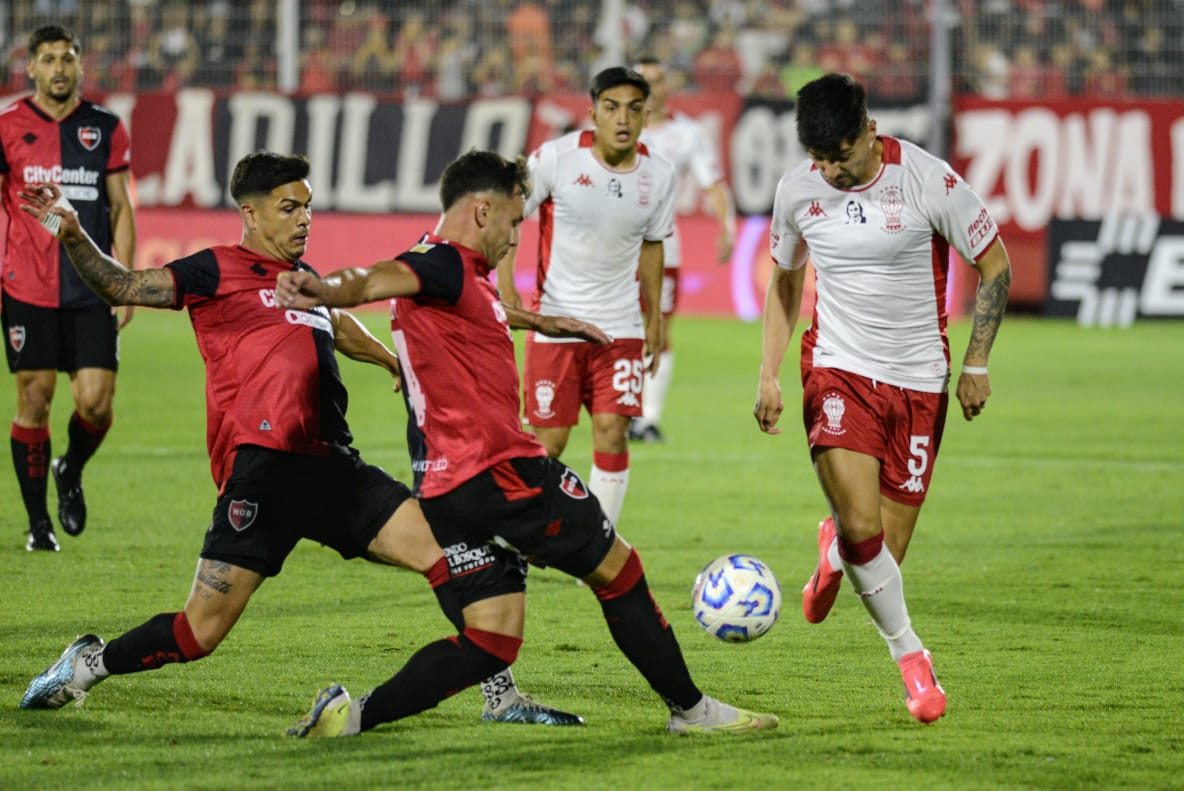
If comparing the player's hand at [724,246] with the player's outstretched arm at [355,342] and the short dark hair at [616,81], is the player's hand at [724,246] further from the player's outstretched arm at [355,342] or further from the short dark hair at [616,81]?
the player's outstretched arm at [355,342]

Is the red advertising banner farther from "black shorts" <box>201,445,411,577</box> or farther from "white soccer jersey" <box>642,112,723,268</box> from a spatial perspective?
"black shorts" <box>201,445,411,577</box>

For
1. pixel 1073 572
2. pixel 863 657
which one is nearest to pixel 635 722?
pixel 863 657

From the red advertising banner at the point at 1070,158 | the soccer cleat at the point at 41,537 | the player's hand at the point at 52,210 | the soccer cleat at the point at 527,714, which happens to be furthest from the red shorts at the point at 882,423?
the red advertising banner at the point at 1070,158

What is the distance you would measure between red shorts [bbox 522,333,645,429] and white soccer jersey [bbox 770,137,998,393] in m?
1.83

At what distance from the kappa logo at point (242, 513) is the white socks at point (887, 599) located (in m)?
1.97

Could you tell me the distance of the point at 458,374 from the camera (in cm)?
505

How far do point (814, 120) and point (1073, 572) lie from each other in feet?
11.4

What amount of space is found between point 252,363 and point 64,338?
3.46 meters

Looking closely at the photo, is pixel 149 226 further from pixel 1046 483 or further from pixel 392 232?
pixel 1046 483

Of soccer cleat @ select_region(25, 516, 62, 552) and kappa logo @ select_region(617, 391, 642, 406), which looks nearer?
kappa logo @ select_region(617, 391, 642, 406)

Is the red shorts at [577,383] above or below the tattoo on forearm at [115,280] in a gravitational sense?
below

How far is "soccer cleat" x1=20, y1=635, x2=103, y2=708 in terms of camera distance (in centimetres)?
553

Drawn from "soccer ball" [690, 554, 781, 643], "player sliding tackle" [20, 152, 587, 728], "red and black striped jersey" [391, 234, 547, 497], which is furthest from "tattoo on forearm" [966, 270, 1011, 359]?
"red and black striped jersey" [391, 234, 547, 497]

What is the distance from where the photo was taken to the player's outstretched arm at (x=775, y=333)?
6238mm
